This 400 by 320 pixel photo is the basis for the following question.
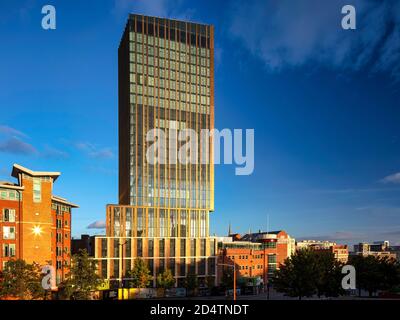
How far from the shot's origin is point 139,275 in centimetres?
9119

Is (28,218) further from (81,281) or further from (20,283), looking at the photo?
(20,283)

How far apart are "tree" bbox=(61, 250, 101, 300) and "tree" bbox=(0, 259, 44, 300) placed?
3.98 m

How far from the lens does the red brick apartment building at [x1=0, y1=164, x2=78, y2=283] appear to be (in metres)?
65.2

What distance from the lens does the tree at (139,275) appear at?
90.9 metres

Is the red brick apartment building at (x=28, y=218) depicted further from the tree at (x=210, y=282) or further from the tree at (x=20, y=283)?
the tree at (x=210, y=282)

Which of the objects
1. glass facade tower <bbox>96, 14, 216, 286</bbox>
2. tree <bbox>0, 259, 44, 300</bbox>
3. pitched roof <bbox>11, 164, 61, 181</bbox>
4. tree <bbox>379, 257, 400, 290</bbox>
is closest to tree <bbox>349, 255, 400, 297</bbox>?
tree <bbox>379, 257, 400, 290</bbox>

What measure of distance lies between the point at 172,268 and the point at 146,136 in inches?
1440

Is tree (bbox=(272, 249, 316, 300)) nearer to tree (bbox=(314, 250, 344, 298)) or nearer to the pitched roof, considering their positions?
tree (bbox=(314, 250, 344, 298))

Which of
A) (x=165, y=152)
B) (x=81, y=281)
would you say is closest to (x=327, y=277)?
(x=81, y=281)

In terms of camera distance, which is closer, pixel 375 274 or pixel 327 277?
pixel 327 277

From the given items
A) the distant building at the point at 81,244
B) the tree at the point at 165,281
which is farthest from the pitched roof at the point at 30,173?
the distant building at the point at 81,244

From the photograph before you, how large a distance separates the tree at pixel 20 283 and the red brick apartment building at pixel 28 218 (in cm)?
1145

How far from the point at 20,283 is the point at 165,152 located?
65.0m

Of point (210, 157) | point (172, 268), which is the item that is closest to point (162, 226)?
point (172, 268)
